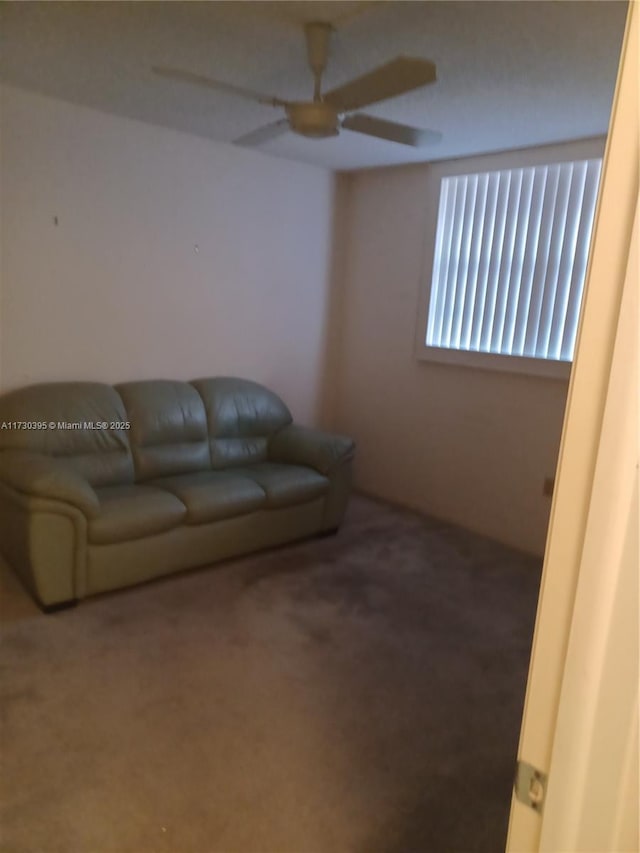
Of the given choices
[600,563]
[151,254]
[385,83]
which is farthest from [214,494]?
[600,563]

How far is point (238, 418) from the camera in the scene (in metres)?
4.12

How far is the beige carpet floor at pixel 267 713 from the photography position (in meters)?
1.79

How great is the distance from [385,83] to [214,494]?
2205mm

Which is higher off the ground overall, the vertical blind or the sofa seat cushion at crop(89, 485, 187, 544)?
the vertical blind

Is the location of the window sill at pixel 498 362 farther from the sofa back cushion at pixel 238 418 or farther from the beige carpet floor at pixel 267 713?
the beige carpet floor at pixel 267 713

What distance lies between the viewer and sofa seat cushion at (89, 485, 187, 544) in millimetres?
2947

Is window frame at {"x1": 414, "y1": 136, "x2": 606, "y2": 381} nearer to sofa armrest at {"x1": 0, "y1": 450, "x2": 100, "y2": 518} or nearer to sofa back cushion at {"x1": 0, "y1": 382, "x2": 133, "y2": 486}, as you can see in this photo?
sofa back cushion at {"x1": 0, "y1": 382, "x2": 133, "y2": 486}

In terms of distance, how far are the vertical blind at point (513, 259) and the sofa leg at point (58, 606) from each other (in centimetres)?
296

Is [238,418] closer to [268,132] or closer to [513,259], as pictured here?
[268,132]

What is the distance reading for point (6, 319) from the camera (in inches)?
134

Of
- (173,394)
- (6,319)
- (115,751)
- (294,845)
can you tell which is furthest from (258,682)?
(6,319)

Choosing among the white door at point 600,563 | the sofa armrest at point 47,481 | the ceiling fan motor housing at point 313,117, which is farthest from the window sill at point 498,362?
the white door at point 600,563

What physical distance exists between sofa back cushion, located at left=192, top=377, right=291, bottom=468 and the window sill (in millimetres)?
1207

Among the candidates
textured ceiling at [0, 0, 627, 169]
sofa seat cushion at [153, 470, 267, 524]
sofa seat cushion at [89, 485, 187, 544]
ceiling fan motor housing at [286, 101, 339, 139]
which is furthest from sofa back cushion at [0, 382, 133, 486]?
ceiling fan motor housing at [286, 101, 339, 139]
